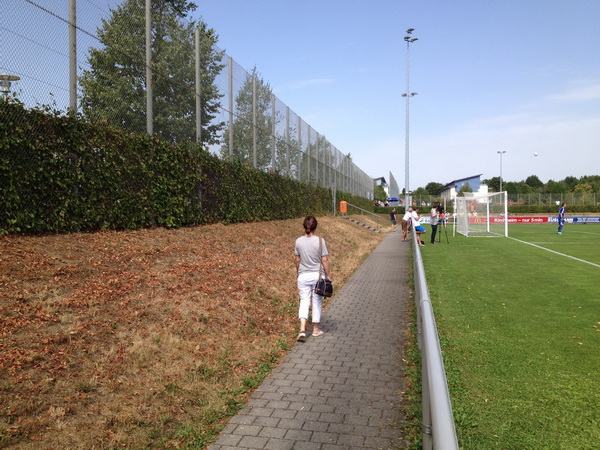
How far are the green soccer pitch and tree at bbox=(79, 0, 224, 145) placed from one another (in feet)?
25.4

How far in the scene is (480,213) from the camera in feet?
101

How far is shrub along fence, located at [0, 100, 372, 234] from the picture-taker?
6891mm

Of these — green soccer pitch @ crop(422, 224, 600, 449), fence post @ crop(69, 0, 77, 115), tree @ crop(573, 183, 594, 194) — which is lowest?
green soccer pitch @ crop(422, 224, 600, 449)

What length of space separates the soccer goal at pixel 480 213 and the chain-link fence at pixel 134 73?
16.6 m

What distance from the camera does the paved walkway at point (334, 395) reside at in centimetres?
359

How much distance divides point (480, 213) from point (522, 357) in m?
27.5

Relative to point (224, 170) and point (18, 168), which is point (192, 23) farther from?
point (18, 168)

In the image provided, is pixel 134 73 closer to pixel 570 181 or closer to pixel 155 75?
pixel 155 75

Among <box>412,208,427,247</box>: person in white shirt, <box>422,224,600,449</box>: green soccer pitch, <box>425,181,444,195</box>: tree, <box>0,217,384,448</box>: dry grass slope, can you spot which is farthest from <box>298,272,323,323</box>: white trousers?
<box>425,181,444,195</box>: tree

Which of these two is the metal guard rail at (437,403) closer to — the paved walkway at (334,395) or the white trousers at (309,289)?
the paved walkway at (334,395)

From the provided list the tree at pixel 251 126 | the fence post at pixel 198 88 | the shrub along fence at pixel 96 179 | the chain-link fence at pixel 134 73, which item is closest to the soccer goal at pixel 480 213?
the tree at pixel 251 126

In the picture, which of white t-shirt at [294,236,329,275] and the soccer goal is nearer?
white t-shirt at [294,236,329,275]

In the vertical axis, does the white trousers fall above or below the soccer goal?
below

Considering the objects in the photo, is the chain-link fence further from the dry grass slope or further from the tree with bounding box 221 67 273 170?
the dry grass slope
